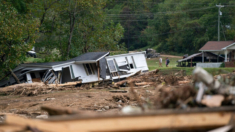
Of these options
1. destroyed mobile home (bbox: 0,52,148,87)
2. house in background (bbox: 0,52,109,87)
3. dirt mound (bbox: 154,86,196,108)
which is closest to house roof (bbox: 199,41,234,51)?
destroyed mobile home (bbox: 0,52,148,87)

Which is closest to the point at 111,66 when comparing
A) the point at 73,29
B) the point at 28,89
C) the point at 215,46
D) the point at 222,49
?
the point at 28,89

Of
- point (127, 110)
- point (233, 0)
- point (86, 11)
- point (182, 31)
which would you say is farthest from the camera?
point (182, 31)

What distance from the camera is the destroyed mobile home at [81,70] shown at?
23.3 meters

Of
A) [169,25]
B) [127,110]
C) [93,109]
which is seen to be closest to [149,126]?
[127,110]

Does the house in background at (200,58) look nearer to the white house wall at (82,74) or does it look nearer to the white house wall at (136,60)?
the white house wall at (136,60)

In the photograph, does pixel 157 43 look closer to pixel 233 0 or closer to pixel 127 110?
pixel 233 0

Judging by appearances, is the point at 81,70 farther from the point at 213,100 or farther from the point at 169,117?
the point at 169,117

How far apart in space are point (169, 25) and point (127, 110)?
72.6 metres

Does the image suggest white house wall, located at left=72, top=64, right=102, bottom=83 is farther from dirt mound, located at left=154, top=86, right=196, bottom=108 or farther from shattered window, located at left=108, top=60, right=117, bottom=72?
dirt mound, located at left=154, top=86, right=196, bottom=108

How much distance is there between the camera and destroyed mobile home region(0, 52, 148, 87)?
23328 mm

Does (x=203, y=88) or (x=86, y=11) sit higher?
(x=86, y=11)

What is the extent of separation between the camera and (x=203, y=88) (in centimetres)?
407

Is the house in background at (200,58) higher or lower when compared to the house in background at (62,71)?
lower

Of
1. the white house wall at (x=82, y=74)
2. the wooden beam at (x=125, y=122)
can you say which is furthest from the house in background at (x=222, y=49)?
the wooden beam at (x=125, y=122)
